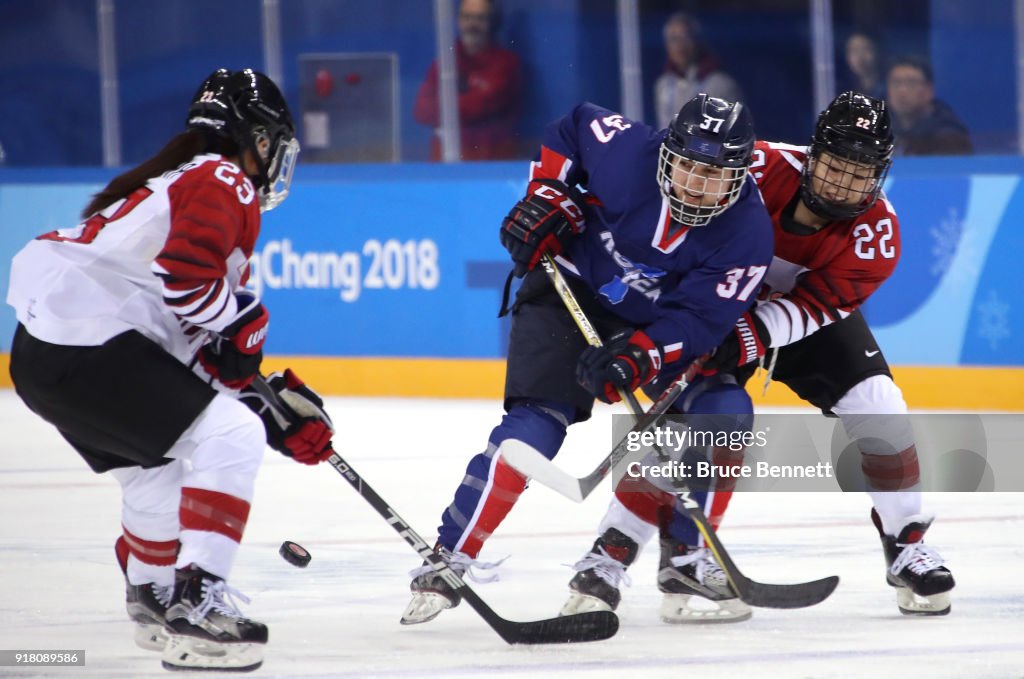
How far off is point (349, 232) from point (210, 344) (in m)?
4.09

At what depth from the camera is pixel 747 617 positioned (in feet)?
10.3

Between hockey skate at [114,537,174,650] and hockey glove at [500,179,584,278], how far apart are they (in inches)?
34.4

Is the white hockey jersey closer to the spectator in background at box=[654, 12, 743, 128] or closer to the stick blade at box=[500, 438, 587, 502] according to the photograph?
the stick blade at box=[500, 438, 587, 502]

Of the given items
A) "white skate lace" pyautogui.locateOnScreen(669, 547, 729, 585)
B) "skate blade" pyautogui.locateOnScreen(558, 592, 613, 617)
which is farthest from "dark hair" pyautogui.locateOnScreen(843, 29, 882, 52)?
"skate blade" pyautogui.locateOnScreen(558, 592, 613, 617)

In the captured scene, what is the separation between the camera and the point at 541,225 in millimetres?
3109

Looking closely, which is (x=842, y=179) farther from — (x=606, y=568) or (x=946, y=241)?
(x=946, y=241)

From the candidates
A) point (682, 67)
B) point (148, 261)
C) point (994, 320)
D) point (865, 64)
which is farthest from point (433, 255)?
point (148, 261)

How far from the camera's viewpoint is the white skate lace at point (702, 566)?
3.15m

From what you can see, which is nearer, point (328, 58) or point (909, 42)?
point (909, 42)

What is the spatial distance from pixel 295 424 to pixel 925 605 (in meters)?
1.22

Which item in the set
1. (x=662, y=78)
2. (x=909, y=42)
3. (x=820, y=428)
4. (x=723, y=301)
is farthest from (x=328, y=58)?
(x=723, y=301)

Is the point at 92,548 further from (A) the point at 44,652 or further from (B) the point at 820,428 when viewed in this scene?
(B) the point at 820,428

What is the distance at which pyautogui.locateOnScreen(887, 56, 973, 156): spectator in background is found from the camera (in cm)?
623

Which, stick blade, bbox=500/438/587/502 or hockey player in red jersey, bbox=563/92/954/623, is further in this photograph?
hockey player in red jersey, bbox=563/92/954/623
